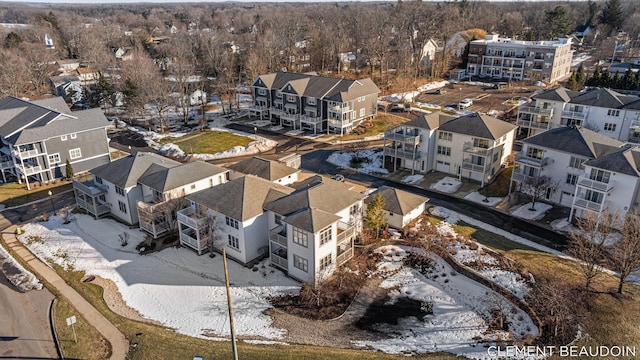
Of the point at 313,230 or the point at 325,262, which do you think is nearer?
the point at 313,230

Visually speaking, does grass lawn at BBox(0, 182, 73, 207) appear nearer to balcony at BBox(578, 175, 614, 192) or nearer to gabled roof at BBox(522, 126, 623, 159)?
gabled roof at BBox(522, 126, 623, 159)

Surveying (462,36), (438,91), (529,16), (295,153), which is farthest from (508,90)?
(529,16)

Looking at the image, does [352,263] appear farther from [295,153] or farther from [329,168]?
[295,153]

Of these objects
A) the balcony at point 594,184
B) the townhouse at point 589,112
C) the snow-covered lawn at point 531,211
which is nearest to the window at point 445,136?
the snow-covered lawn at point 531,211

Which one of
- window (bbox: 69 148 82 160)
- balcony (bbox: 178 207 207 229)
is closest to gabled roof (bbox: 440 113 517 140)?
balcony (bbox: 178 207 207 229)

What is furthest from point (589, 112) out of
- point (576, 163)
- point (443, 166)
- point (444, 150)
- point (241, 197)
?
point (241, 197)

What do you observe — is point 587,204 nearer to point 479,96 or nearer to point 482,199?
point 482,199
